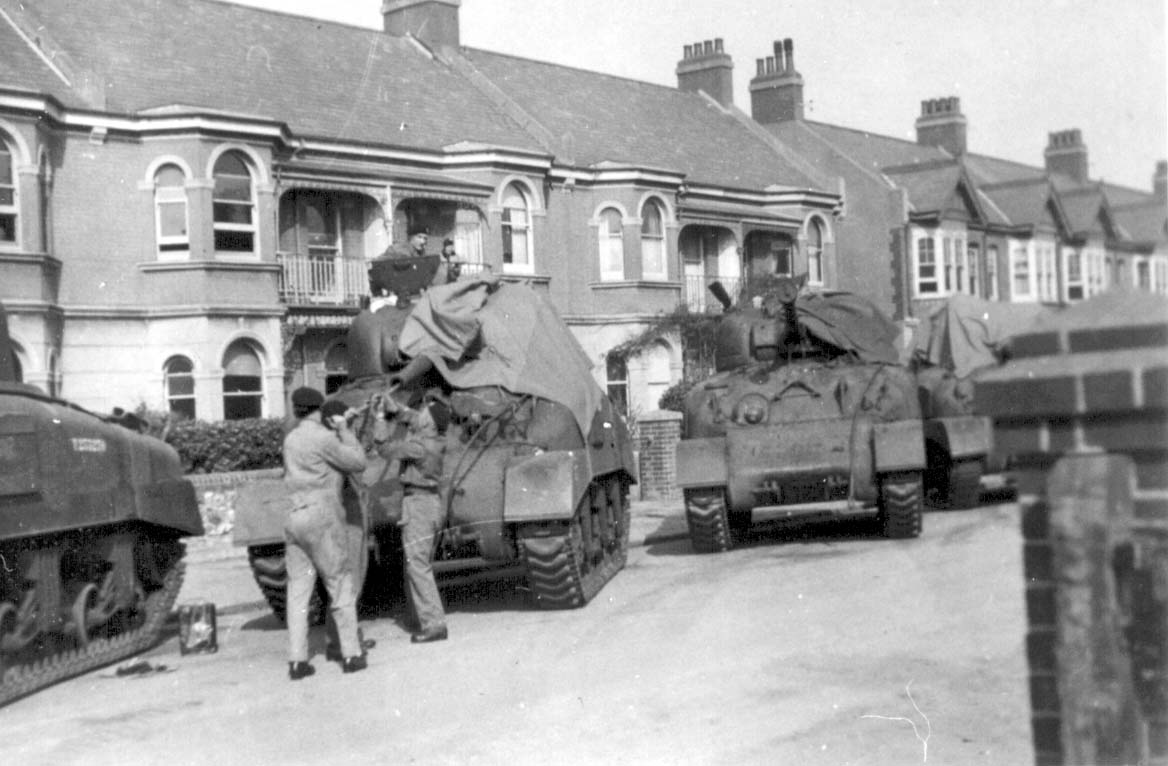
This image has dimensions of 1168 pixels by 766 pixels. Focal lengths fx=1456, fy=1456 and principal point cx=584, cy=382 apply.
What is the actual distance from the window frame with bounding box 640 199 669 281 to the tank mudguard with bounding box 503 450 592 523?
21.1 m

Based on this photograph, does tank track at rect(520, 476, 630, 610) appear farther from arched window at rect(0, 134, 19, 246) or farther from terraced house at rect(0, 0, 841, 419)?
arched window at rect(0, 134, 19, 246)

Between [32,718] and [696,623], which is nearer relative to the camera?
[32,718]

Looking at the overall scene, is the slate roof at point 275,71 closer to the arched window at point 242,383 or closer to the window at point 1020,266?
the arched window at point 242,383

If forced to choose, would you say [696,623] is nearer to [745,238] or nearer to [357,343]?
[357,343]

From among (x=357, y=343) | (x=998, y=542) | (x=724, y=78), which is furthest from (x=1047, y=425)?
(x=724, y=78)

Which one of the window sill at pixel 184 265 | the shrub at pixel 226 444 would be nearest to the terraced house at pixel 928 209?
the window sill at pixel 184 265

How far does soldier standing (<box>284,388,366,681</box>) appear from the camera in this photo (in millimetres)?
8945

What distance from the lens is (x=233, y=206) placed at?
24000 mm

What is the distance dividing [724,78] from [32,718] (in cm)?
3453

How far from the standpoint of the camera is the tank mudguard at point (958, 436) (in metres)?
15.9

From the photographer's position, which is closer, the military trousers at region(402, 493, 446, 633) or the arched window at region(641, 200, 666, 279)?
the military trousers at region(402, 493, 446, 633)

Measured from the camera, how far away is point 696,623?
970 centimetres

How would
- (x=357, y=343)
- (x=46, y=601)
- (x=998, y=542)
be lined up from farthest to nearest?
(x=998, y=542)
(x=357, y=343)
(x=46, y=601)

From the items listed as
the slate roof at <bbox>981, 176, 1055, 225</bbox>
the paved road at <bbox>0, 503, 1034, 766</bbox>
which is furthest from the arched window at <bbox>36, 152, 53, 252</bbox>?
the slate roof at <bbox>981, 176, 1055, 225</bbox>
